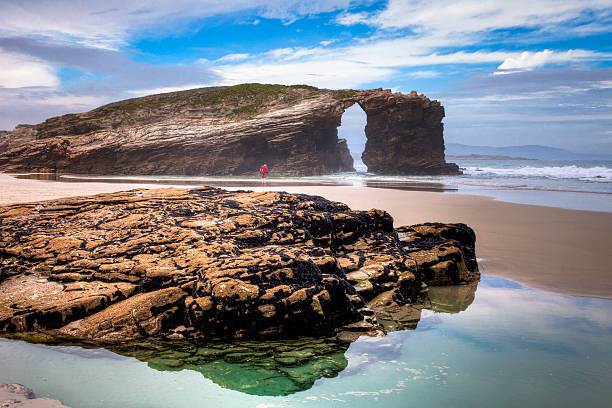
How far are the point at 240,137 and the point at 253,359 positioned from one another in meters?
35.5

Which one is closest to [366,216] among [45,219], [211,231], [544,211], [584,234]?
[211,231]

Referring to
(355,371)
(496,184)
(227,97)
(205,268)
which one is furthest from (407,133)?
(355,371)

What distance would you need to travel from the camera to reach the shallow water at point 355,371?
2123 millimetres

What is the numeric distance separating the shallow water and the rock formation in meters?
34.1

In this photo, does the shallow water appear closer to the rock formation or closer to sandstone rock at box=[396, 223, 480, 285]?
sandstone rock at box=[396, 223, 480, 285]

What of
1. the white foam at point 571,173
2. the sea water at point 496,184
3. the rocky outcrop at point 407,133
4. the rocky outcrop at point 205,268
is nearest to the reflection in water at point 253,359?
the rocky outcrop at point 205,268

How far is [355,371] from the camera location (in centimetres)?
246

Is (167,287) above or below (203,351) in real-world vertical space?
above

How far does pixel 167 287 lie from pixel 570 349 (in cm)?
312

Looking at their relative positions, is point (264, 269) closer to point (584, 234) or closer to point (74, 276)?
point (74, 276)

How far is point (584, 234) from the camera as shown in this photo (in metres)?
6.86

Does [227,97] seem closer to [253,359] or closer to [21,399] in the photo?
[253,359]

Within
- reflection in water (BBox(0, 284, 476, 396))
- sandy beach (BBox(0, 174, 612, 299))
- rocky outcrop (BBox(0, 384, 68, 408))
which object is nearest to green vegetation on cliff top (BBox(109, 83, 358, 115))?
sandy beach (BBox(0, 174, 612, 299))

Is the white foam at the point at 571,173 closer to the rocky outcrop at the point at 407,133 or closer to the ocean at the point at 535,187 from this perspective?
the ocean at the point at 535,187
